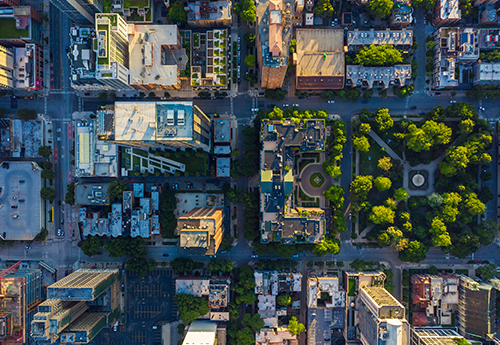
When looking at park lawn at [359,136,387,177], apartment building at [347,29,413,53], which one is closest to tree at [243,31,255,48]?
apartment building at [347,29,413,53]

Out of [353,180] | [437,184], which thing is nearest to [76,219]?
[353,180]

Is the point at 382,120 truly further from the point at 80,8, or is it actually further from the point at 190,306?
the point at 80,8

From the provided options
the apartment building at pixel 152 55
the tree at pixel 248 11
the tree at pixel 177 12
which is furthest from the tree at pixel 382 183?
the tree at pixel 177 12

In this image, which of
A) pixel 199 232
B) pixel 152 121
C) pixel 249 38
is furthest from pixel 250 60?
pixel 199 232

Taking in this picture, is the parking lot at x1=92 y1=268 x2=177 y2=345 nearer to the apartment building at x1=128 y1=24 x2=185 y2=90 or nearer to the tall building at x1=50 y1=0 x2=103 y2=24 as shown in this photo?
the apartment building at x1=128 y1=24 x2=185 y2=90

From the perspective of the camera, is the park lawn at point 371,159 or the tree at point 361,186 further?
the park lawn at point 371,159

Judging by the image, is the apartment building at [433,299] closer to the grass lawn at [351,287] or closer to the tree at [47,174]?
the grass lawn at [351,287]

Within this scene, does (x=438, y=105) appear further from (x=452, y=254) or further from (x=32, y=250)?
(x=32, y=250)
